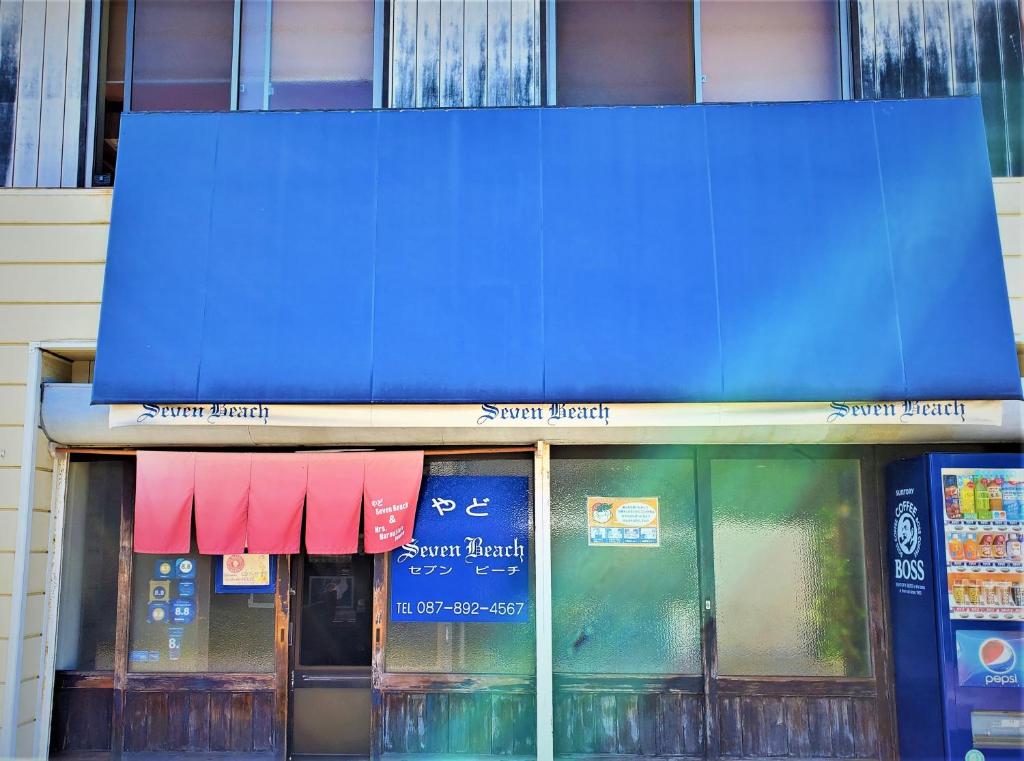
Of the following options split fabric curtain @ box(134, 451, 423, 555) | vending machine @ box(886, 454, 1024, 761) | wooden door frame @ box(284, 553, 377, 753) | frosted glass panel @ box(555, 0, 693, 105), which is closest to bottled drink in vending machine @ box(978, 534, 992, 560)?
vending machine @ box(886, 454, 1024, 761)

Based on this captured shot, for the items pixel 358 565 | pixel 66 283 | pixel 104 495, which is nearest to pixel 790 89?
pixel 358 565

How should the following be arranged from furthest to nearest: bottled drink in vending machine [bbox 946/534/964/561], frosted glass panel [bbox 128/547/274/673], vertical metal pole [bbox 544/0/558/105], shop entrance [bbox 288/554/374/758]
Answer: vertical metal pole [bbox 544/0/558/105]
frosted glass panel [bbox 128/547/274/673]
shop entrance [bbox 288/554/374/758]
bottled drink in vending machine [bbox 946/534/964/561]

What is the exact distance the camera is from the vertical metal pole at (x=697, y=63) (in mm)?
8422

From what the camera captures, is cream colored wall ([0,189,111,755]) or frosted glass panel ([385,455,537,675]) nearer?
cream colored wall ([0,189,111,755])

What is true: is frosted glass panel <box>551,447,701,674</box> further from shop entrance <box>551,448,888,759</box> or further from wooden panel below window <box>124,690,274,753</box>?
wooden panel below window <box>124,690,274,753</box>

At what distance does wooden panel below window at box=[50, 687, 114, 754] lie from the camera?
7.84m

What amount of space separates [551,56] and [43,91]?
201 inches

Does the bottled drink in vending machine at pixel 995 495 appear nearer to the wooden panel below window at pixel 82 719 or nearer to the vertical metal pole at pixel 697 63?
the vertical metal pole at pixel 697 63

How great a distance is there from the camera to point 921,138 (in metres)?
7.45

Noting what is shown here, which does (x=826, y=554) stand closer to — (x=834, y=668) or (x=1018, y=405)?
(x=834, y=668)

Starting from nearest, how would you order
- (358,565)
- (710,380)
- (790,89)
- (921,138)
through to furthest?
(710,380) → (921,138) → (358,565) → (790,89)

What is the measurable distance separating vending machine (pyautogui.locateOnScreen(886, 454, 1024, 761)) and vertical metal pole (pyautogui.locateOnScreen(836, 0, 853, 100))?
3851mm

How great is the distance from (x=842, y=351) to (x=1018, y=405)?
5.91 feet

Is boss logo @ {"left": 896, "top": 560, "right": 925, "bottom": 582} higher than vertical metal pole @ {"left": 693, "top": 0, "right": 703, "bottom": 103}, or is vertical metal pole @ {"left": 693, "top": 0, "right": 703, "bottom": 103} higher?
vertical metal pole @ {"left": 693, "top": 0, "right": 703, "bottom": 103}
